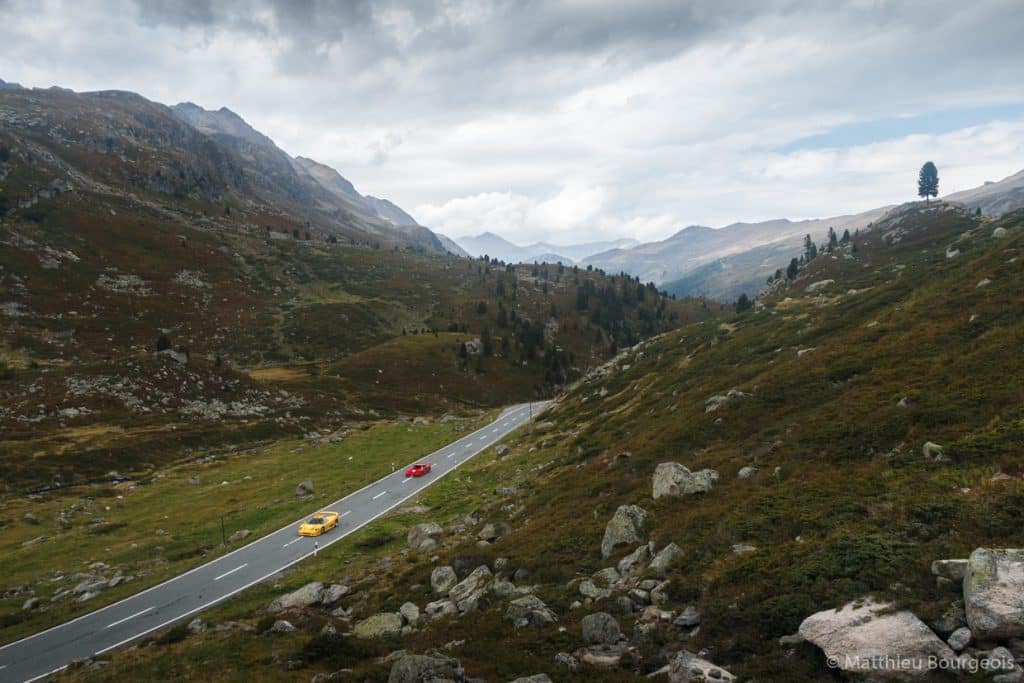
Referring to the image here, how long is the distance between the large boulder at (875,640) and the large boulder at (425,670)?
10.3 m

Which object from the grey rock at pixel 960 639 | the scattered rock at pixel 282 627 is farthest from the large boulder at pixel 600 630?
the scattered rock at pixel 282 627

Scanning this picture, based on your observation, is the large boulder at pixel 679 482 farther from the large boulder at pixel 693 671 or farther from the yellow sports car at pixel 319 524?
the yellow sports car at pixel 319 524

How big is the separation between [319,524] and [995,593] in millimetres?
46407

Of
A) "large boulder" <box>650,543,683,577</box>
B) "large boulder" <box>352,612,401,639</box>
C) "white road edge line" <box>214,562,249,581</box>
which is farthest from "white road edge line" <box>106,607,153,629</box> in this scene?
"large boulder" <box>650,543,683,577</box>

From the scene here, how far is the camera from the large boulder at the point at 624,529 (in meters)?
23.5

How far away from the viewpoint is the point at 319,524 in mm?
45188

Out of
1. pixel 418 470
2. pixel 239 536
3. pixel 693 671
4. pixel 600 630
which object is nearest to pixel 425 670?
pixel 600 630

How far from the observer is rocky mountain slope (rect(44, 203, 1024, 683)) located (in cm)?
1255

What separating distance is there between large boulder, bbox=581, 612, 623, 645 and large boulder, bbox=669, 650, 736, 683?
2965 millimetres

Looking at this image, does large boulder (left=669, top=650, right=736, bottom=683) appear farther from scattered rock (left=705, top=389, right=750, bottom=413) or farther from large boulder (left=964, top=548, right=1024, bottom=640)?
scattered rock (left=705, top=389, right=750, bottom=413)

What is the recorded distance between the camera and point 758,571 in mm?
16484

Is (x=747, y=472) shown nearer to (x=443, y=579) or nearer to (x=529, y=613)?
(x=529, y=613)

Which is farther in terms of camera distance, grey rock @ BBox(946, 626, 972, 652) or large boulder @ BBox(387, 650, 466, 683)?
large boulder @ BBox(387, 650, 466, 683)

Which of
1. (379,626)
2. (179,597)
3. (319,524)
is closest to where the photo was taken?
(379,626)
